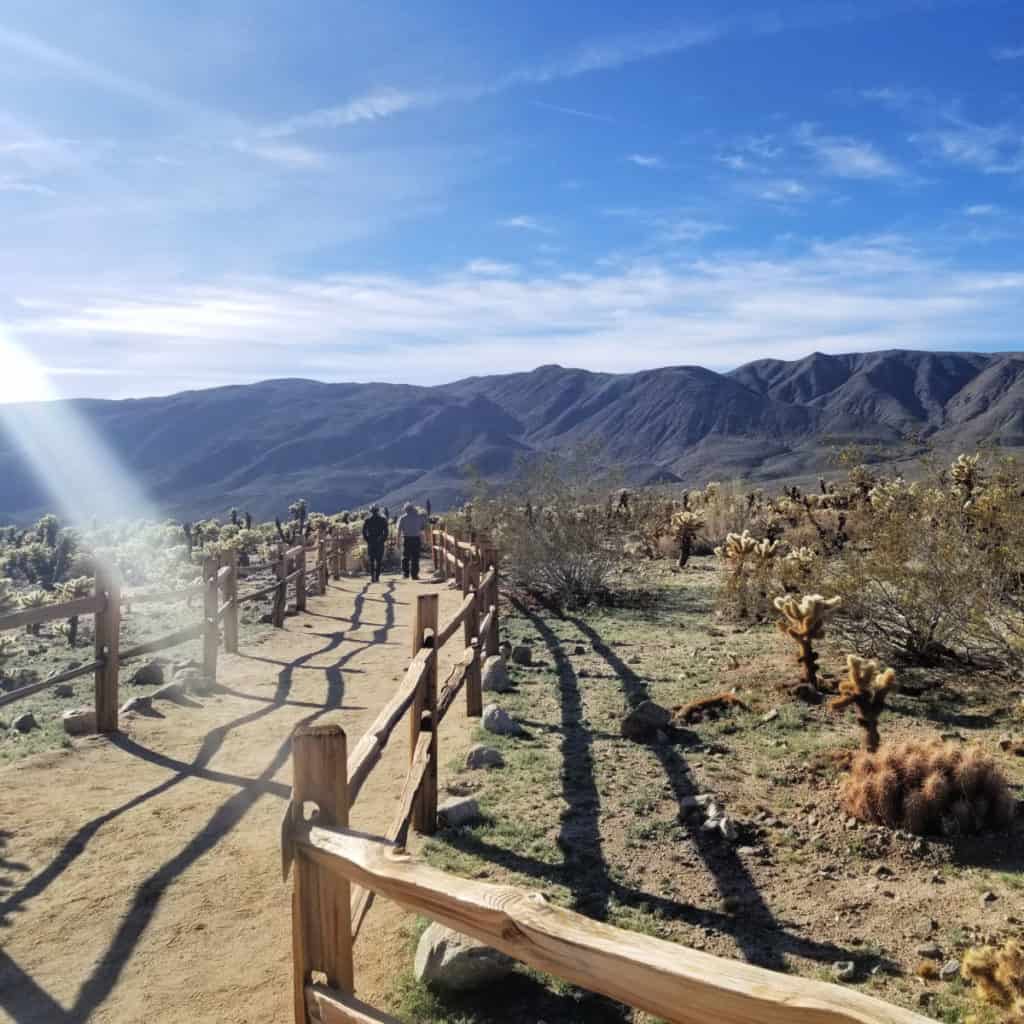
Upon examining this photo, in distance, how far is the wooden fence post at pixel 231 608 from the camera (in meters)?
11.9

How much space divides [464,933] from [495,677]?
7.13m

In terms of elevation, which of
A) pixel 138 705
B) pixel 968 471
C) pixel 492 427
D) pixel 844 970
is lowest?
pixel 138 705

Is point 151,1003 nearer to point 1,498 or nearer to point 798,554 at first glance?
point 798,554

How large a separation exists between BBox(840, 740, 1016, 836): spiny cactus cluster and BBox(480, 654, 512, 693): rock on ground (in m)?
4.37

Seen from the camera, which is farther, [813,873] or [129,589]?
[129,589]

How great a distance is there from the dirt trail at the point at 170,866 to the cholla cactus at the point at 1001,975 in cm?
242

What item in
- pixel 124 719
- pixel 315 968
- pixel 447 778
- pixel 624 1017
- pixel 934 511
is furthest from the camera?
pixel 934 511

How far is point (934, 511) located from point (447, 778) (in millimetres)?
5956

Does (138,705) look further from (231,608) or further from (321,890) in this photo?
(321,890)

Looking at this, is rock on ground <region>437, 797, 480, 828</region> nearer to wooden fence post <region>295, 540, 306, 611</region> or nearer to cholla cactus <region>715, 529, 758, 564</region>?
cholla cactus <region>715, 529, 758, 564</region>

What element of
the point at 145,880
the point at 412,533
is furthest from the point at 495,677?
the point at 412,533

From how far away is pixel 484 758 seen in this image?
7043 millimetres

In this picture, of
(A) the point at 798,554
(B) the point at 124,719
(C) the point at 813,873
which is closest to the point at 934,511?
(A) the point at 798,554

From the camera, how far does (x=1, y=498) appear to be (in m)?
140
